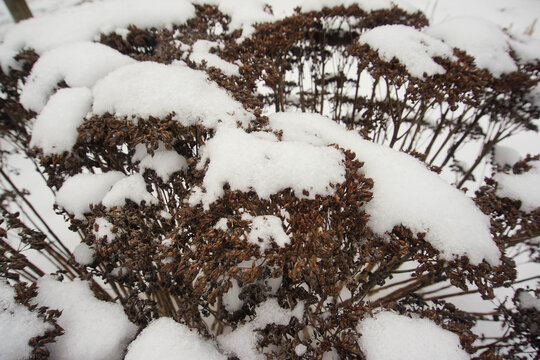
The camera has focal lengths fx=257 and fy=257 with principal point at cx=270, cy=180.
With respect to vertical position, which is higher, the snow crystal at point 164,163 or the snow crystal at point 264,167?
the snow crystal at point 264,167

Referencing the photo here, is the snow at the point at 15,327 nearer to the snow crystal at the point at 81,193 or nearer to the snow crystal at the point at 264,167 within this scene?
the snow crystal at the point at 81,193

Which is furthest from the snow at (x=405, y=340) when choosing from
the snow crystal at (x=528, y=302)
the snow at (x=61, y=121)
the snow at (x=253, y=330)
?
the snow at (x=61, y=121)

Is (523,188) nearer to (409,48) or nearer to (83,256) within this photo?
(409,48)

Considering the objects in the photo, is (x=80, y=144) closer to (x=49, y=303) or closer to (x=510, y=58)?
(x=49, y=303)

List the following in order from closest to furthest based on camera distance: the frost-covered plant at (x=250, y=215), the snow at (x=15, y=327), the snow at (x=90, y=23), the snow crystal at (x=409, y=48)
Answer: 1. the snow at (x=15, y=327)
2. the frost-covered plant at (x=250, y=215)
3. the snow crystal at (x=409, y=48)
4. the snow at (x=90, y=23)

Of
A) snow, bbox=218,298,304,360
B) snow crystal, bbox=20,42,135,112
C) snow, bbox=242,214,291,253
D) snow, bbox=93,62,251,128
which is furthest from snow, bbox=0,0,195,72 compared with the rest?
snow, bbox=218,298,304,360

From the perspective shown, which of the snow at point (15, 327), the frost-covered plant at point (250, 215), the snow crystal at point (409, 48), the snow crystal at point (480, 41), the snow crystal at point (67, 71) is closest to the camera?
the snow at point (15, 327)
